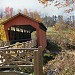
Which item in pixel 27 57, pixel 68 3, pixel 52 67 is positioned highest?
pixel 68 3

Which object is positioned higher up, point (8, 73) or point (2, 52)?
point (2, 52)

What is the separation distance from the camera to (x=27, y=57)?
11.8 m

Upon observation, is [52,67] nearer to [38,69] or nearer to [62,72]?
[62,72]

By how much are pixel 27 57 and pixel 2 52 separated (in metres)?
1.15

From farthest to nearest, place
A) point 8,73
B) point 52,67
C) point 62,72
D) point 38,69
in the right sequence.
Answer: point 52,67 < point 62,72 < point 8,73 < point 38,69

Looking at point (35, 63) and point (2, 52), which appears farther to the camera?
point (2, 52)

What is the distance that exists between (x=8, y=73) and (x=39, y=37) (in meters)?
17.9

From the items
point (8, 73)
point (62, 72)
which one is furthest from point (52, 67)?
point (8, 73)

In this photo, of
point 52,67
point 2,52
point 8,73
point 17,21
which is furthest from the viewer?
point 17,21

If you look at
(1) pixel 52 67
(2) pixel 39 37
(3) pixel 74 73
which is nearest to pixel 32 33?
(2) pixel 39 37

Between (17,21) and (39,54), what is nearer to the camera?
(39,54)

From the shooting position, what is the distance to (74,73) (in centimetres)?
1376

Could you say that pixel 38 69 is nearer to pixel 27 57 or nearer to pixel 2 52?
pixel 27 57

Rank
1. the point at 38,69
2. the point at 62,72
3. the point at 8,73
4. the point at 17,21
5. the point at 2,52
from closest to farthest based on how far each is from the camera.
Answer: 1. the point at 38,69
2. the point at 2,52
3. the point at 8,73
4. the point at 62,72
5. the point at 17,21
